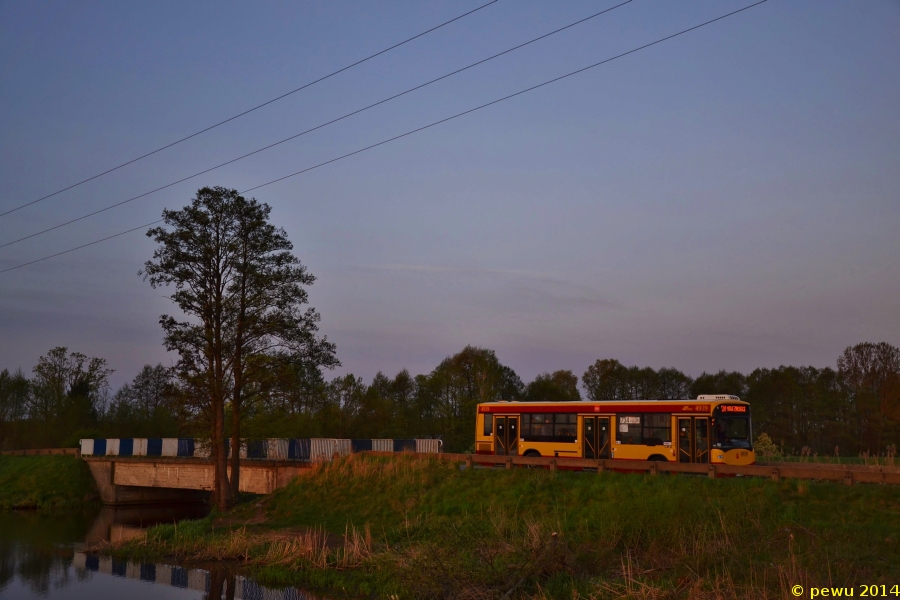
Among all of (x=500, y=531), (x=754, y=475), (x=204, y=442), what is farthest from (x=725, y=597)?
(x=204, y=442)

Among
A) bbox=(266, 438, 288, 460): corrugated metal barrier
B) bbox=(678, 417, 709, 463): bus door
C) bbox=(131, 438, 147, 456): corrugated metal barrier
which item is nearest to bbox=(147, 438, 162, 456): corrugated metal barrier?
bbox=(131, 438, 147, 456): corrugated metal barrier

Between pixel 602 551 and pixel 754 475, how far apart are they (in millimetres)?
7444

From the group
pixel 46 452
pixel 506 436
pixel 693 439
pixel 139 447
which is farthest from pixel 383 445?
pixel 46 452

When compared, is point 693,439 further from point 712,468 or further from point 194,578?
point 194,578

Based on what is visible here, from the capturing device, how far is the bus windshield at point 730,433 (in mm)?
28906

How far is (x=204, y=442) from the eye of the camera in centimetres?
3591

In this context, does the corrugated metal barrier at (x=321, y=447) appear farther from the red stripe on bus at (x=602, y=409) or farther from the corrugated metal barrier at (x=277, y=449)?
the red stripe on bus at (x=602, y=409)

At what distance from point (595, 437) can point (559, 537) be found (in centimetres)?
1351

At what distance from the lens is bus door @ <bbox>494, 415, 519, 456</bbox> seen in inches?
1345

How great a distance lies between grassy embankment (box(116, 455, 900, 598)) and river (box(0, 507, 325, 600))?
77cm

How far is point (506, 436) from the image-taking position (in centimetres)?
3441

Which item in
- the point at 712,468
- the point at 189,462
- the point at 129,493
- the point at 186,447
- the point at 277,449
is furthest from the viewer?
the point at 129,493

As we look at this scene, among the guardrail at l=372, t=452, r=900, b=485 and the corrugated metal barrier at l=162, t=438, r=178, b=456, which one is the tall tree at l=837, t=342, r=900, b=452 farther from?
the corrugated metal barrier at l=162, t=438, r=178, b=456

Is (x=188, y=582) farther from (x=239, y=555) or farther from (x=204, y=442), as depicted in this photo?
(x=204, y=442)
